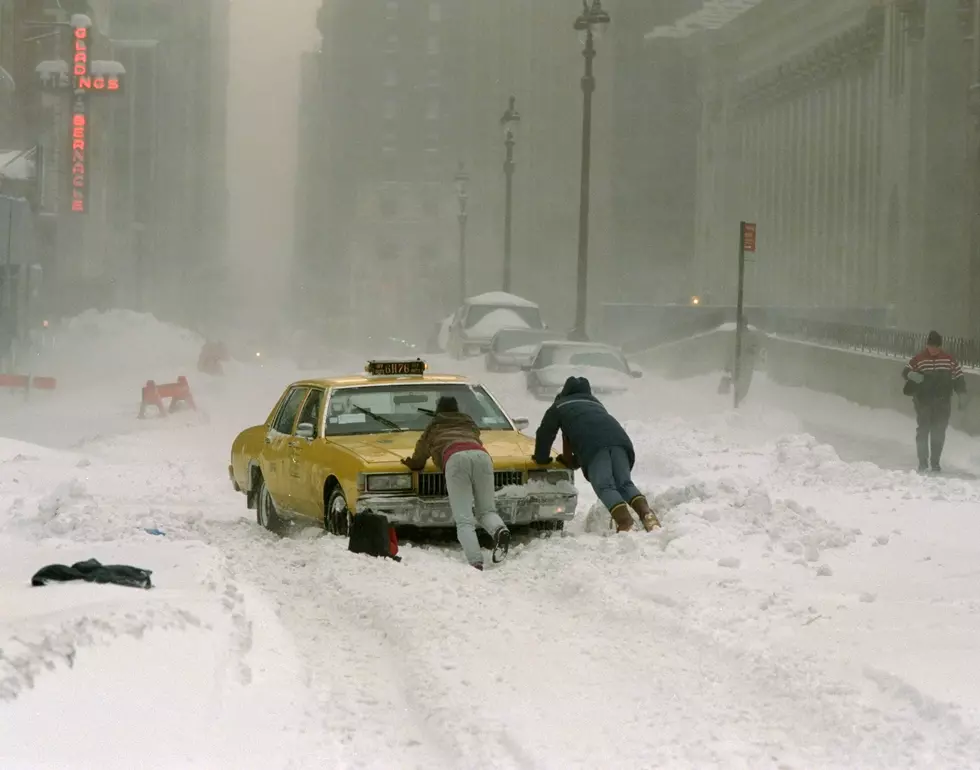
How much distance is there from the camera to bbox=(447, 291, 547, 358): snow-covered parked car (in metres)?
45.0

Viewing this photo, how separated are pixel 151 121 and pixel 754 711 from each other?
391 feet

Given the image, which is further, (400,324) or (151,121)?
(400,324)

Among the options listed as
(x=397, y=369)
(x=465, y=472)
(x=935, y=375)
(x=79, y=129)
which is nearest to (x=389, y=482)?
(x=465, y=472)

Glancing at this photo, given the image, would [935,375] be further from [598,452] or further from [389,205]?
[389,205]

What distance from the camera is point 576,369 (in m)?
31.1

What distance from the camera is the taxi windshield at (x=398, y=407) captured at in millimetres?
12969

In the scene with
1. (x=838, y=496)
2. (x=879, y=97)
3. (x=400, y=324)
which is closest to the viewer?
(x=838, y=496)

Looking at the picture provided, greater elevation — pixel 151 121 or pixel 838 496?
pixel 151 121

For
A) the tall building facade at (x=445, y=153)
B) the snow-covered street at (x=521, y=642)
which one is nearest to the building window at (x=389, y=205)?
the tall building facade at (x=445, y=153)

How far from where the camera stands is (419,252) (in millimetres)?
138125

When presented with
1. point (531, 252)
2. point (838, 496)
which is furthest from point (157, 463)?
point (531, 252)

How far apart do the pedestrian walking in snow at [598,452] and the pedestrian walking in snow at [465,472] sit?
712 mm

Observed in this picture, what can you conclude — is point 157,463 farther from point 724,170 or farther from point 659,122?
point 659,122

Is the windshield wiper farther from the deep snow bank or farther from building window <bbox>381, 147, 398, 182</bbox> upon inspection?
building window <bbox>381, 147, 398, 182</bbox>
